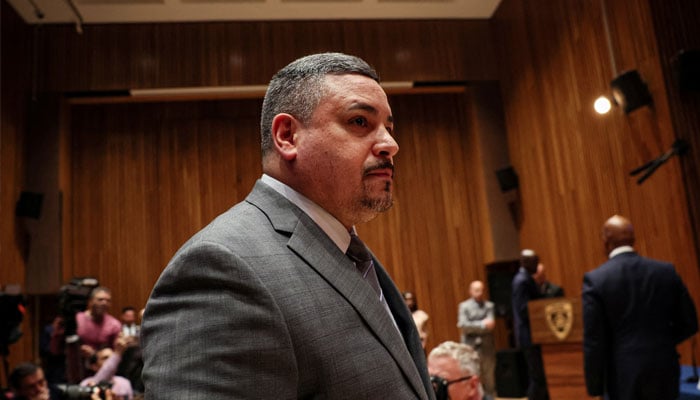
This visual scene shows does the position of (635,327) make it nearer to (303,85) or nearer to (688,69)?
(688,69)

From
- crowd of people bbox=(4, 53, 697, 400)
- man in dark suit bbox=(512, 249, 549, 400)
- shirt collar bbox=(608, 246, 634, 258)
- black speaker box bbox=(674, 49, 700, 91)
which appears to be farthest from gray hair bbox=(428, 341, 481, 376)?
black speaker box bbox=(674, 49, 700, 91)

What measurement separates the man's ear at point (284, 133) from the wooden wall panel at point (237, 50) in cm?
761

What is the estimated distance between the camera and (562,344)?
4.78 m

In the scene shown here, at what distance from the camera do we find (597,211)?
6.81 m

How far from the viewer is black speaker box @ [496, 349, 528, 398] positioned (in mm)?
7637

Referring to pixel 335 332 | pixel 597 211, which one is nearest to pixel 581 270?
pixel 597 211

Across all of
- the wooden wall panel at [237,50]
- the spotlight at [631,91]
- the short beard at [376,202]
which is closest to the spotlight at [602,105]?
the spotlight at [631,91]

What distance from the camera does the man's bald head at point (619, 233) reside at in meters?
Result: 3.71

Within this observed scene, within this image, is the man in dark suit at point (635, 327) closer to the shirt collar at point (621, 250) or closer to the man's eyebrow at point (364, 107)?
the shirt collar at point (621, 250)

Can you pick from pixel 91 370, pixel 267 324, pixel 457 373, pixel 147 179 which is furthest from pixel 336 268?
pixel 147 179

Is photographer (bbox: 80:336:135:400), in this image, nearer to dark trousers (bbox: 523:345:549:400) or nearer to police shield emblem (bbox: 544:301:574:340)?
police shield emblem (bbox: 544:301:574:340)

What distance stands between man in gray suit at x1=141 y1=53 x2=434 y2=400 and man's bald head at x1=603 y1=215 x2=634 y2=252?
282 centimetres

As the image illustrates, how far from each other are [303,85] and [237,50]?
7.79 metres

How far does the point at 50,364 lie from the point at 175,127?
Answer: 4.05 metres
